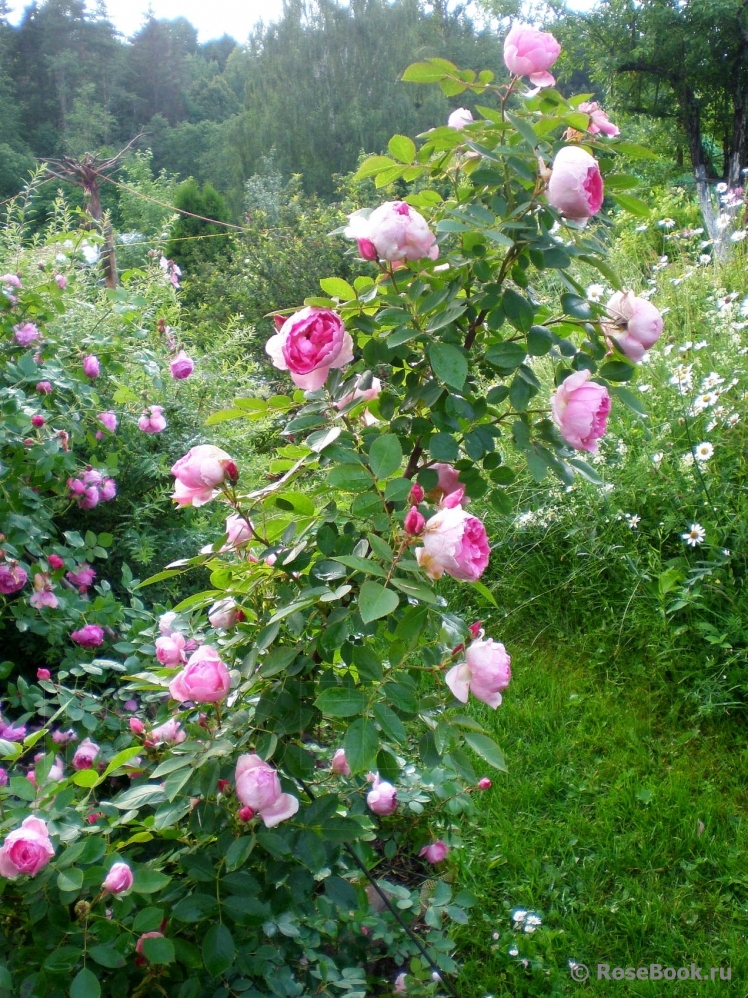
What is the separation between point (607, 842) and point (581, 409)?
1.30 metres

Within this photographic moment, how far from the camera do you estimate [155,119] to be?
56.6ft

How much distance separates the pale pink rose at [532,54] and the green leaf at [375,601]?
0.61 meters

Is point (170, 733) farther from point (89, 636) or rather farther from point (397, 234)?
point (397, 234)

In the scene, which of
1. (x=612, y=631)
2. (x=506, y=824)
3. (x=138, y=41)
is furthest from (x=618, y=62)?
(x=138, y=41)

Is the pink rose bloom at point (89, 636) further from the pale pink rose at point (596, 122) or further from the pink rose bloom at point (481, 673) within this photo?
the pale pink rose at point (596, 122)

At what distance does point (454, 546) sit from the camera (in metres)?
0.70

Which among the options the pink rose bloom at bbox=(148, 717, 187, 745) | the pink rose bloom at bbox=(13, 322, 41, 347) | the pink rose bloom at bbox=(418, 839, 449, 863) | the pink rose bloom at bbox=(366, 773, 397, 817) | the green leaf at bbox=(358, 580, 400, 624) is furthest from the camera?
the pink rose bloom at bbox=(13, 322, 41, 347)

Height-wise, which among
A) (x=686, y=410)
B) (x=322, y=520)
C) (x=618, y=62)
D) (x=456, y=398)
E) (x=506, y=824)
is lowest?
(x=506, y=824)

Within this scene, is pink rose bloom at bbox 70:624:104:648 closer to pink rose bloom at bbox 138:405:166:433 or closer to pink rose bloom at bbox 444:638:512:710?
pink rose bloom at bbox 138:405:166:433

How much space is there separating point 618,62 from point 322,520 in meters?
→ 11.0

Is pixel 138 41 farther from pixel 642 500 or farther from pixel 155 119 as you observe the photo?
pixel 642 500

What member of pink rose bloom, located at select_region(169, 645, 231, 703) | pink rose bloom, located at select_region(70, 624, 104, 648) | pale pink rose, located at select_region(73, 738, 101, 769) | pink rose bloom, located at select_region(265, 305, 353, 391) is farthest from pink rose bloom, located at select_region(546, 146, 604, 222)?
pink rose bloom, located at select_region(70, 624, 104, 648)

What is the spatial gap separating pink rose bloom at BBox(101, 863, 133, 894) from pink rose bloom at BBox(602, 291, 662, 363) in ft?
2.51

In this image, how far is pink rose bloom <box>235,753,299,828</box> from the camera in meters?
0.76
